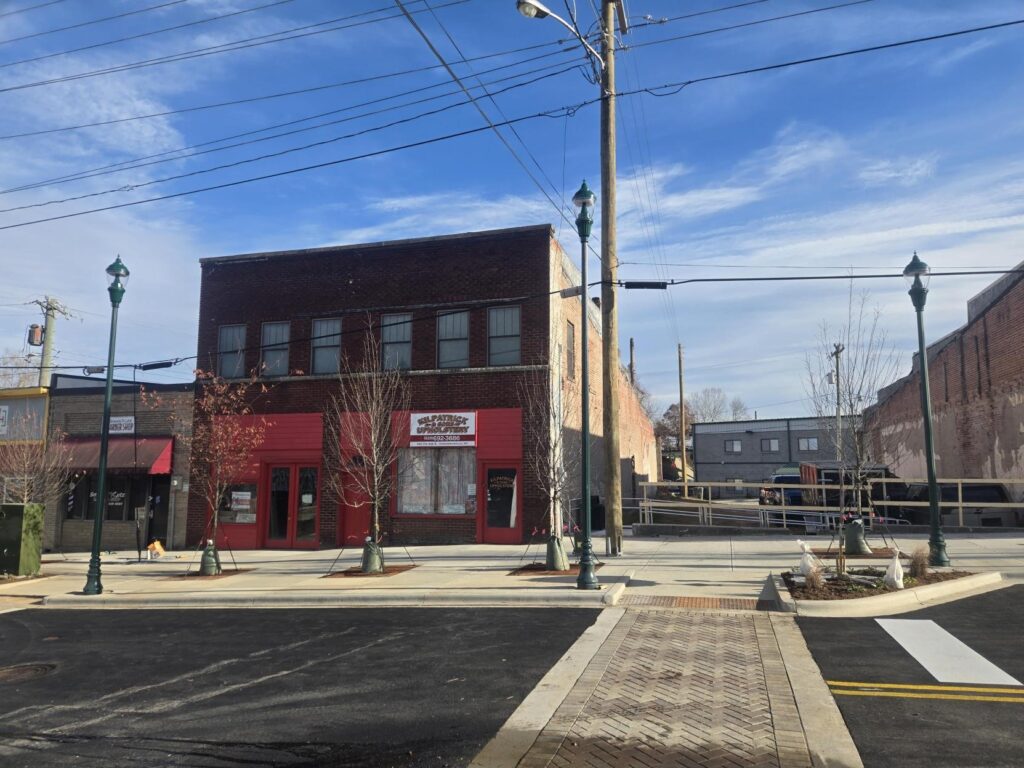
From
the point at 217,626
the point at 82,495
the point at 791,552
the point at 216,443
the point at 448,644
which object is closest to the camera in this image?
the point at 448,644

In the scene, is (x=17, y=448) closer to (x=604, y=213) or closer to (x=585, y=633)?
(x=604, y=213)

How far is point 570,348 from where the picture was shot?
22281mm

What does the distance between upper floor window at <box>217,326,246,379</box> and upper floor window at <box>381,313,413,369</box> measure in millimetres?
4757

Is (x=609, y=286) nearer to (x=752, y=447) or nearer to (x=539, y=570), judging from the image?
(x=539, y=570)

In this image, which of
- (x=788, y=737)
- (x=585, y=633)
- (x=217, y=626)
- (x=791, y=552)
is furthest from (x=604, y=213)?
(x=788, y=737)

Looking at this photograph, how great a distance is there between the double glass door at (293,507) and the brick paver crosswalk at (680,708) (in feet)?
46.5

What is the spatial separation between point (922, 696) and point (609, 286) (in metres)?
10.9

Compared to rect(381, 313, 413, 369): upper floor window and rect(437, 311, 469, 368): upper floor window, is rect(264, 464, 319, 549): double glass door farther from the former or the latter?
rect(437, 311, 469, 368): upper floor window

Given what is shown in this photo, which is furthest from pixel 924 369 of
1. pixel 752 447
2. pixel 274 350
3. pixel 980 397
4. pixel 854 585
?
pixel 752 447

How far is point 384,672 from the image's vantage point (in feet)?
25.1

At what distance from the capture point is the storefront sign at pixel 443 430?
20016 millimetres

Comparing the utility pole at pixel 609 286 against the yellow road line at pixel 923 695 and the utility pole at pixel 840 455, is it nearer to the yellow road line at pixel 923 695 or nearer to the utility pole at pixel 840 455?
the utility pole at pixel 840 455

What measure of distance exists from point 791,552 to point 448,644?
10035 mm

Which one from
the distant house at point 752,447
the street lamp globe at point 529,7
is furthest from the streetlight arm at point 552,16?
the distant house at point 752,447
